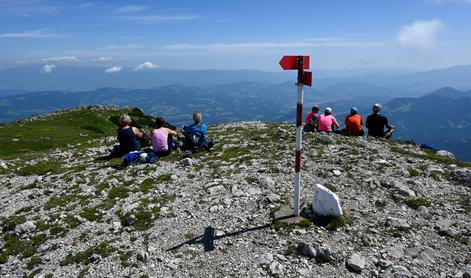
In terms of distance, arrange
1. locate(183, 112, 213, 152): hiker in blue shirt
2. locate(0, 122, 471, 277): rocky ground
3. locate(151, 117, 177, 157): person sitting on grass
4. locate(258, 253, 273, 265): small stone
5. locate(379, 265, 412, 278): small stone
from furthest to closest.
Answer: locate(183, 112, 213, 152): hiker in blue shirt, locate(151, 117, 177, 157): person sitting on grass, locate(0, 122, 471, 277): rocky ground, locate(258, 253, 273, 265): small stone, locate(379, 265, 412, 278): small stone

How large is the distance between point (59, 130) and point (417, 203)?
2168 inches

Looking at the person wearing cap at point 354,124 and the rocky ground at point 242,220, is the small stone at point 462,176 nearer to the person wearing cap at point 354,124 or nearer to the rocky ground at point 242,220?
the rocky ground at point 242,220

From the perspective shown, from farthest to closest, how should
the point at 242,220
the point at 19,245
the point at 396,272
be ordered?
the point at 19,245, the point at 242,220, the point at 396,272

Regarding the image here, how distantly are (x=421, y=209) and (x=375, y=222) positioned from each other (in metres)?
2.14

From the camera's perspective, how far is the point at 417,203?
1318 cm

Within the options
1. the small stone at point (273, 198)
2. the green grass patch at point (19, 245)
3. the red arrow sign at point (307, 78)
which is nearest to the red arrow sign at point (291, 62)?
the red arrow sign at point (307, 78)

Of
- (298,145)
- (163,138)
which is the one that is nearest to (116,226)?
(298,145)

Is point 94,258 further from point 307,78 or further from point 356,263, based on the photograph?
point 307,78

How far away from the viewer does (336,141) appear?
71.4 ft

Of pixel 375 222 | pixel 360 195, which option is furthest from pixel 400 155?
pixel 375 222

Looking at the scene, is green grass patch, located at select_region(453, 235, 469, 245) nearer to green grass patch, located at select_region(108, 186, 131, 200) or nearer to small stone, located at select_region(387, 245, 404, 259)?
small stone, located at select_region(387, 245, 404, 259)

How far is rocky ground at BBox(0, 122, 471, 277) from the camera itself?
34.0 feet

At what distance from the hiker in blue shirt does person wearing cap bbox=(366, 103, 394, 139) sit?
1127cm

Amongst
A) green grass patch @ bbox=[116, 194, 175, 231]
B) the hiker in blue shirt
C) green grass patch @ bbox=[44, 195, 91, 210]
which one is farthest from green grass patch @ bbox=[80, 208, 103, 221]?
the hiker in blue shirt
